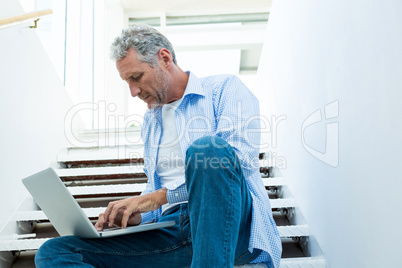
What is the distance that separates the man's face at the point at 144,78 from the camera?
1473 mm

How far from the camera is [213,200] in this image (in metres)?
0.93

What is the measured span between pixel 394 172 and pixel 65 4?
375cm

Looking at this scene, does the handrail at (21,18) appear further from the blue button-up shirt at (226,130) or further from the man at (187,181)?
the blue button-up shirt at (226,130)

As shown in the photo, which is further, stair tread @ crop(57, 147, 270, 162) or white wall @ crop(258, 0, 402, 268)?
stair tread @ crop(57, 147, 270, 162)

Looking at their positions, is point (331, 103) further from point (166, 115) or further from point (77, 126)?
point (77, 126)

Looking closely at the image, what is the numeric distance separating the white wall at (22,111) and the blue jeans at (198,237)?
0.73m

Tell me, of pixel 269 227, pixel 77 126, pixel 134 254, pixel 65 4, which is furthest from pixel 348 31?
pixel 65 4

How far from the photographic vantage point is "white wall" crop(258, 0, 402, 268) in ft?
3.39

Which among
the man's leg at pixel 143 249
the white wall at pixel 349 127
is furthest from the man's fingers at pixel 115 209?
the white wall at pixel 349 127

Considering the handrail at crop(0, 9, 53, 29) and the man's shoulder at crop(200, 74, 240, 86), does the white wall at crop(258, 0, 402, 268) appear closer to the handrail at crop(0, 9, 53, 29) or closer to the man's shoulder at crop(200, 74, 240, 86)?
the man's shoulder at crop(200, 74, 240, 86)

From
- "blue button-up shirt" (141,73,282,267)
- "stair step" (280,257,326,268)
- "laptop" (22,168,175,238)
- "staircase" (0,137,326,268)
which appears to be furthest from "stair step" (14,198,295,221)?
"laptop" (22,168,175,238)

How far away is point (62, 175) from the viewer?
2328 millimetres

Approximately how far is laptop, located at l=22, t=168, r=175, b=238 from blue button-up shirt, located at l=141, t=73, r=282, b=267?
0.19 metres

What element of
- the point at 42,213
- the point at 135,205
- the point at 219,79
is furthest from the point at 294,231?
the point at 42,213
